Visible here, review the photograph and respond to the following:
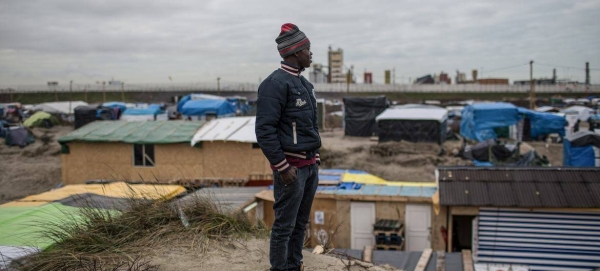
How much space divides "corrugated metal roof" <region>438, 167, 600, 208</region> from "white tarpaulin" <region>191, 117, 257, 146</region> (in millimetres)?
7210

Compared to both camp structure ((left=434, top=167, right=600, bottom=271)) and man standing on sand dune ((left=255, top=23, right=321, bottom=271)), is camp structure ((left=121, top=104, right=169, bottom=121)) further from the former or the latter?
man standing on sand dune ((left=255, top=23, right=321, bottom=271))

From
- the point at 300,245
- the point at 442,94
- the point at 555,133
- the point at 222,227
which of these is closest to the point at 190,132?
the point at 222,227

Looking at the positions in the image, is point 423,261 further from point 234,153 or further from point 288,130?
point 234,153

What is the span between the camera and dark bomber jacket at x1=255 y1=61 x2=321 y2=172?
3.61m

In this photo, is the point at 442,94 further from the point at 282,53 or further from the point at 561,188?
the point at 282,53

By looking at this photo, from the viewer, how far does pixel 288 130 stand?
12.4 ft

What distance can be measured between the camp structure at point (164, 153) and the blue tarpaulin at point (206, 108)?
14245 mm

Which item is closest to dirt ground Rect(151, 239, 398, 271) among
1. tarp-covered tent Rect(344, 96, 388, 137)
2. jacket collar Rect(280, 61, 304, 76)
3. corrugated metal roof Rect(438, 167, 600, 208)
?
jacket collar Rect(280, 61, 304, 76)

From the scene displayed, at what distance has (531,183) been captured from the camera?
10914 millimetres

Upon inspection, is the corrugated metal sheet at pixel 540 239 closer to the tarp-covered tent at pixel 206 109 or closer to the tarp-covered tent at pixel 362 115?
the tarp-covered tent at pixel 362 115

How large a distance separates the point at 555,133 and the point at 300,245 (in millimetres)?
30253

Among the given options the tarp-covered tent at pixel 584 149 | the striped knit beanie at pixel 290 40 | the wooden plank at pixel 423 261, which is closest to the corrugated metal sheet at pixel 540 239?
the wooden plank at pixel 423 261

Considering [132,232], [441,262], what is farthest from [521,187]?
[132,232]

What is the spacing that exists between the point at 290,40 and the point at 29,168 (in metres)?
24.6
